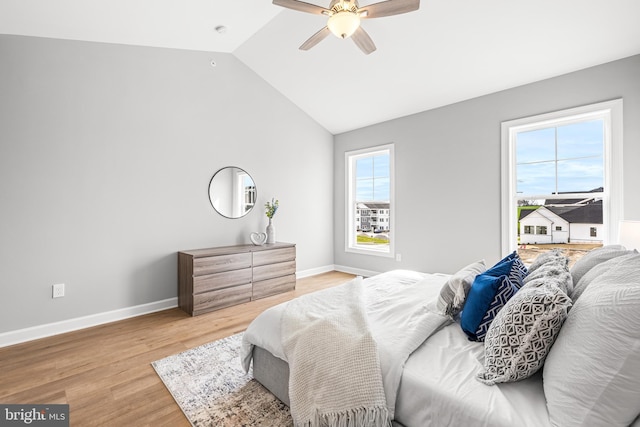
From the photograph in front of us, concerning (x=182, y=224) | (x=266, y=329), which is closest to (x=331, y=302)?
(x=266, y=329)

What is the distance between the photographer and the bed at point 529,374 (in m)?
0.86

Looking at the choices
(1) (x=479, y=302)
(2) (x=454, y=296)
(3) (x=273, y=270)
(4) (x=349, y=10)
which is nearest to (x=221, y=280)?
(3) (x=273, y=270)

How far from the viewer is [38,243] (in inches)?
109

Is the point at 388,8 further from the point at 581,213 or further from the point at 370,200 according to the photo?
the point at 370,200

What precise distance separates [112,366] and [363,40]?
3332 millimetres

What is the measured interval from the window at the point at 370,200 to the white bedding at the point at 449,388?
3.17 meters

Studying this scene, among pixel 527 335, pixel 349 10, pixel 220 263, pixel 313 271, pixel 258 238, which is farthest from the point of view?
pixel 313 271

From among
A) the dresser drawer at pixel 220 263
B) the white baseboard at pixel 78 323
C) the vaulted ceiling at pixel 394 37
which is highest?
the vaulted ceiling at pixel 394 37

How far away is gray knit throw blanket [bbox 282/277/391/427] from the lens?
1.27 meters

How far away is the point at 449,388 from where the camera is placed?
46.1 inches

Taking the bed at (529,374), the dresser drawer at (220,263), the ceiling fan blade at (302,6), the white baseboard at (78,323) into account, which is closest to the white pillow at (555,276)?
the bed at (529,374)

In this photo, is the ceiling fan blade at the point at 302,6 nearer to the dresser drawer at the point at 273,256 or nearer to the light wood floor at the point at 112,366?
the dresser drawer at the point at 273,256

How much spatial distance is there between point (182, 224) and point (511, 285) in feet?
11.2

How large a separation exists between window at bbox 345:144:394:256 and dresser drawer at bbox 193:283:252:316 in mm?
2225
